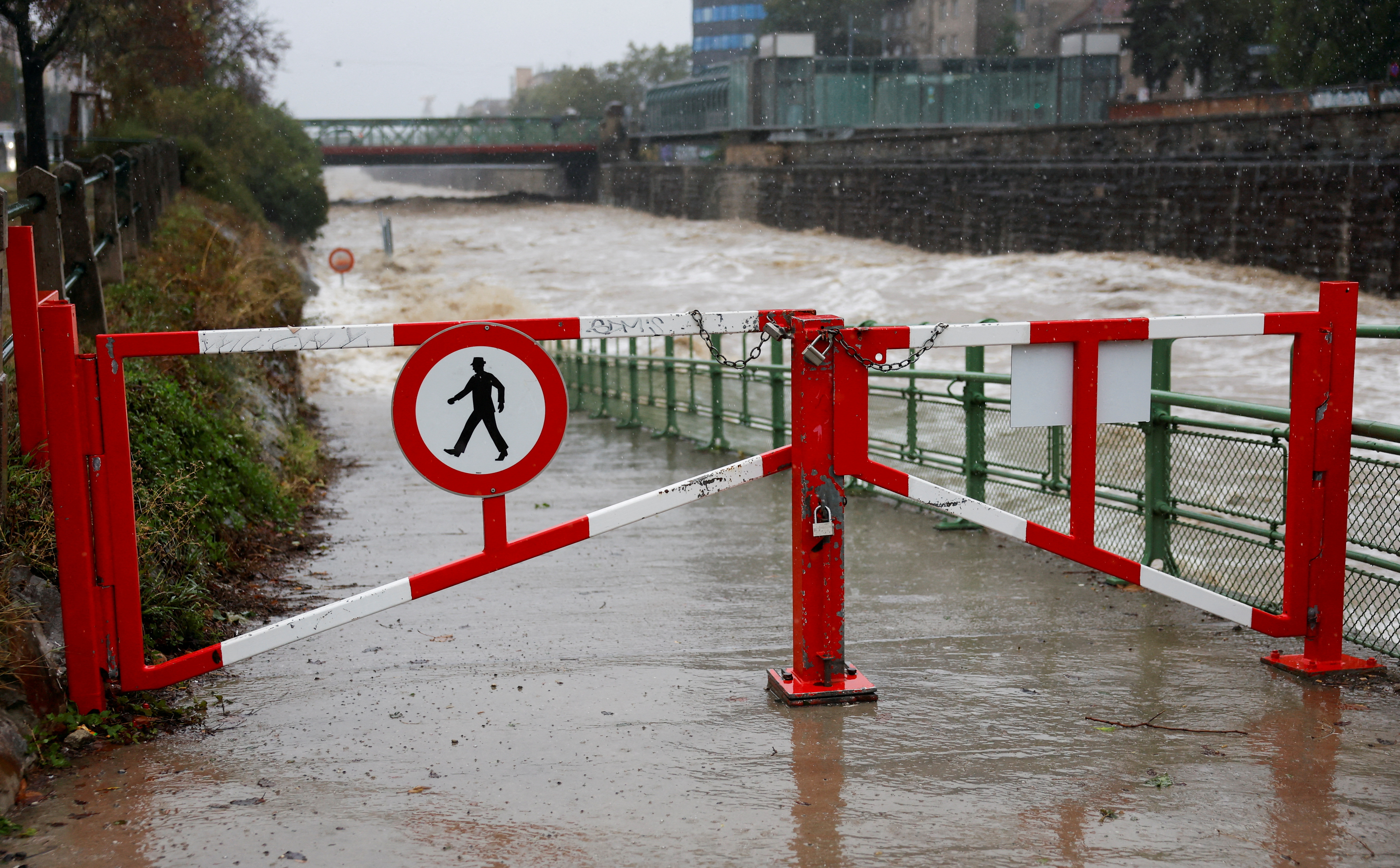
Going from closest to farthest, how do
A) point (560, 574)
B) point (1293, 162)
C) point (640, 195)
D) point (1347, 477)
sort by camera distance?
point (1347, 477)
point (560, 574)
point (1293, 162)
point (640, 195)

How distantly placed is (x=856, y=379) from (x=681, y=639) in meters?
1.71

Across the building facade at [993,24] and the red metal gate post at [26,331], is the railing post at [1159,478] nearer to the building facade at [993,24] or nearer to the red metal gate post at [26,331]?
the red metal gate post at [26,331]

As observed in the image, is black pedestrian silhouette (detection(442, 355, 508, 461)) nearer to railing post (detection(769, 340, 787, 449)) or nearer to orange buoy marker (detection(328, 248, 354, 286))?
railing post (detection(769, 340, 787, 449))

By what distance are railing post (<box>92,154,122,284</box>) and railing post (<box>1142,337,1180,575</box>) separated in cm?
711

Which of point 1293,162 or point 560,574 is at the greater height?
point 1293,162

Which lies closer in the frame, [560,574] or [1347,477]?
[1347,477]

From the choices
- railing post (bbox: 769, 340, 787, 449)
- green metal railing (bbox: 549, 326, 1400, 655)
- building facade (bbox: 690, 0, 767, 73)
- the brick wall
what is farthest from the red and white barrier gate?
building facade (bbox: 690, 0, 767, 73)

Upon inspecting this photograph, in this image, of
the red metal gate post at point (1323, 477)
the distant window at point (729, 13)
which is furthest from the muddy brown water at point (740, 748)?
the distant window at point (729, 13)

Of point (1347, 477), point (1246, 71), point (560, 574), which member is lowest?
point (560, 574)

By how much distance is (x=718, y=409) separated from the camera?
512 inches

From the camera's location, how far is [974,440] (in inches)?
322

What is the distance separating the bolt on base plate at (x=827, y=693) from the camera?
175 inches

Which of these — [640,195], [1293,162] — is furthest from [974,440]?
[640,195]

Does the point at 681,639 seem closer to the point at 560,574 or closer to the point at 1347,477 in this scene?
the point at 560,574
